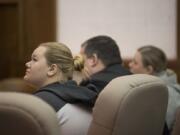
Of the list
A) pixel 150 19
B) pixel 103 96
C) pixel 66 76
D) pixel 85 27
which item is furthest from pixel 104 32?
pixel 103 96

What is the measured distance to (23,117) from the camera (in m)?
1.13

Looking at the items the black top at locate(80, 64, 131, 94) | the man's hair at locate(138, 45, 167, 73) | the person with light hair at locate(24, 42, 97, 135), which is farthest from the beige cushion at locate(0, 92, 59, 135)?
the man's hair at locate(138, 45, 167, 73)

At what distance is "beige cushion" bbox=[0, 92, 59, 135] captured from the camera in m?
1.13

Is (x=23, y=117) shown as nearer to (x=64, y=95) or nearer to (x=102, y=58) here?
(x=64, y=95)

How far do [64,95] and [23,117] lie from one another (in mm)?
777

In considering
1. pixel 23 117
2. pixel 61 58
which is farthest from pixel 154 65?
pixel 23 117

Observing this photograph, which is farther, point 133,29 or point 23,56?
point 23,56

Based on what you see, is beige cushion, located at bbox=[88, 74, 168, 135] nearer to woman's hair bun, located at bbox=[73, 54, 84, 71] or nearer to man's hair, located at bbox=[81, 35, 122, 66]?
woman's hair bun, located at bbox=[73, 54, 84, 71]

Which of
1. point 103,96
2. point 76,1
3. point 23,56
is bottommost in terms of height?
point 23,56

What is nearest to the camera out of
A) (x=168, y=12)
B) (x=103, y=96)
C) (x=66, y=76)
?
(x=103, y=96)

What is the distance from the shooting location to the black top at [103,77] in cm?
239

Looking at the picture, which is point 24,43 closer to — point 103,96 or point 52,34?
point 52,34

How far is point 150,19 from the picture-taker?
5000mm

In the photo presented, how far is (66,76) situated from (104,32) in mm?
3052
